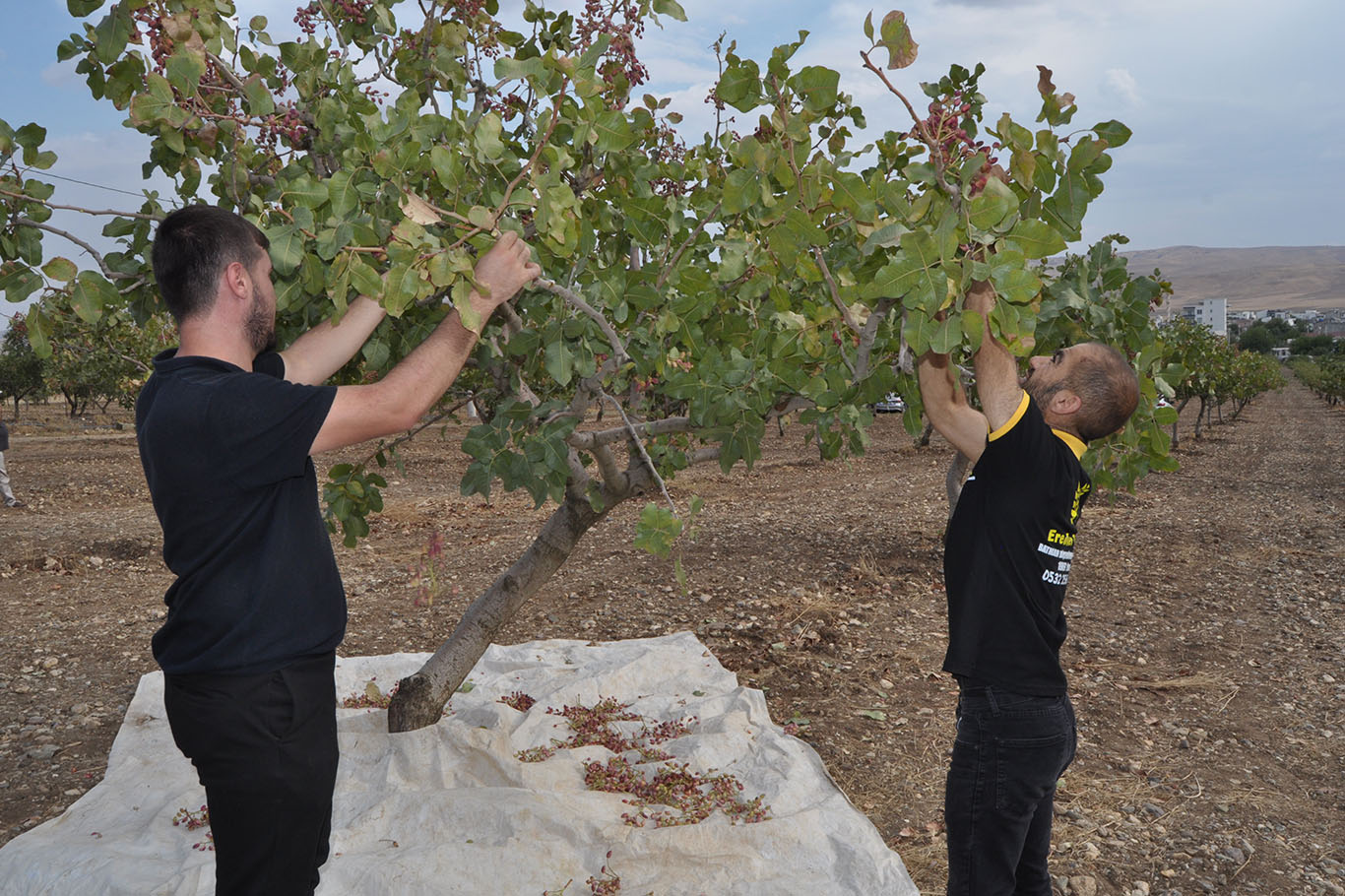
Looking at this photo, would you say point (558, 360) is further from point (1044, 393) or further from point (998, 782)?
point (998, 782)

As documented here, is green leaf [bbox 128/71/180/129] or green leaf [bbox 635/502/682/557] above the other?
green leaf [bbox 128/71/180/129]

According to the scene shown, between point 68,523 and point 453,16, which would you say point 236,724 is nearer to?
point 453,16

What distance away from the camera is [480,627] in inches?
186

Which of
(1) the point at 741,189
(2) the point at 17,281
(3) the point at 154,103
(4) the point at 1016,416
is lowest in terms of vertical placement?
(4) the point at 1016,416

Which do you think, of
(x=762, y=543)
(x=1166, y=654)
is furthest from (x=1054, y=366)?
(x=762, y=543)

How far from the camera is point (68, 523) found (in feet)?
40.3

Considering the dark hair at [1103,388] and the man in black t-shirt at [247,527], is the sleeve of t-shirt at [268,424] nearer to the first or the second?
the man in black t-shirt at [247,527]

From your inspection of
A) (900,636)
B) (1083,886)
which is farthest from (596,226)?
(900,636)

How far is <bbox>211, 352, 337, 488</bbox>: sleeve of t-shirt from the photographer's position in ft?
6.98

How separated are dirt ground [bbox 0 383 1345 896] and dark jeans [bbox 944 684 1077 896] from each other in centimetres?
151

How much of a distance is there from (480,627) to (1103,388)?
129 inches

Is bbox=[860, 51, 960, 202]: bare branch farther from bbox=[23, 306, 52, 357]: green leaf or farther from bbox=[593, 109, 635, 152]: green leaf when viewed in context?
bbox=[23, 306, 52, 357]: green leaf

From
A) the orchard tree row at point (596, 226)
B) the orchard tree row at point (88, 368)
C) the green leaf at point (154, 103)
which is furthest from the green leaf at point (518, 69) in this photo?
the orchard tree row at point (88, 368)

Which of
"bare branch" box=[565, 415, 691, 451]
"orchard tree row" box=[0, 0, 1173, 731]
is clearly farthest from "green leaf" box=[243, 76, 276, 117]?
"bare branch" box=[565, 415, 691, 451]
